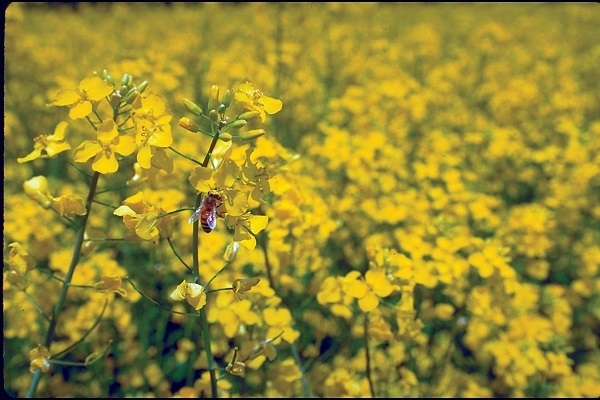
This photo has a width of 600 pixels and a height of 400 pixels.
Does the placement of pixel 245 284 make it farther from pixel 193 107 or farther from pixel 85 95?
pixel 85 95

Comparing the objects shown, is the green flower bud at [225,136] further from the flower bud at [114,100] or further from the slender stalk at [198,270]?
the flower bud at [114,100]

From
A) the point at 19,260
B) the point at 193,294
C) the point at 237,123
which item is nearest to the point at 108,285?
the point at 19,260

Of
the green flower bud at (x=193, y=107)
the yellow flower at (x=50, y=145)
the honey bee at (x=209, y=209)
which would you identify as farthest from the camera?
the yellow flower at (x=50, y=145)

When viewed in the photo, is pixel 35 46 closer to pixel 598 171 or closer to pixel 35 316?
pixel 35 316

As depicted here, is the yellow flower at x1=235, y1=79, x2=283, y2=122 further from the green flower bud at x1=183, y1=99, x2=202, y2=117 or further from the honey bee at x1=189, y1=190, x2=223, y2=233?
the honey bee at x1=189, y1=190, x2=223, y2=233

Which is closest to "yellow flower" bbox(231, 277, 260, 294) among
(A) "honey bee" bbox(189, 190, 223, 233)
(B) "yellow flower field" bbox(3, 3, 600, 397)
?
(B) "yellow flower field" bbox(3, 3, 600, 397)

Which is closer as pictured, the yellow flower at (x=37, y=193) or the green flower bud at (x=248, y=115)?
the green flower bud at (x=248, y=115)

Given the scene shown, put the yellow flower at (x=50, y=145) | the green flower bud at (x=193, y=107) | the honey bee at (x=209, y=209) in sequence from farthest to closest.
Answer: the yellow flower at (x=50, y=145) < the green flower bud at (x=193, y=107) < the honey bee at (x=209, y=209)

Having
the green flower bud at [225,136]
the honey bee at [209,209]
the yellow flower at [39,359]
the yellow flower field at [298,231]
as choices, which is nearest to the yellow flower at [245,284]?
the yellow flower field at [298,231]

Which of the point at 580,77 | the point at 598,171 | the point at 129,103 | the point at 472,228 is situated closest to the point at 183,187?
the point at 472,228
